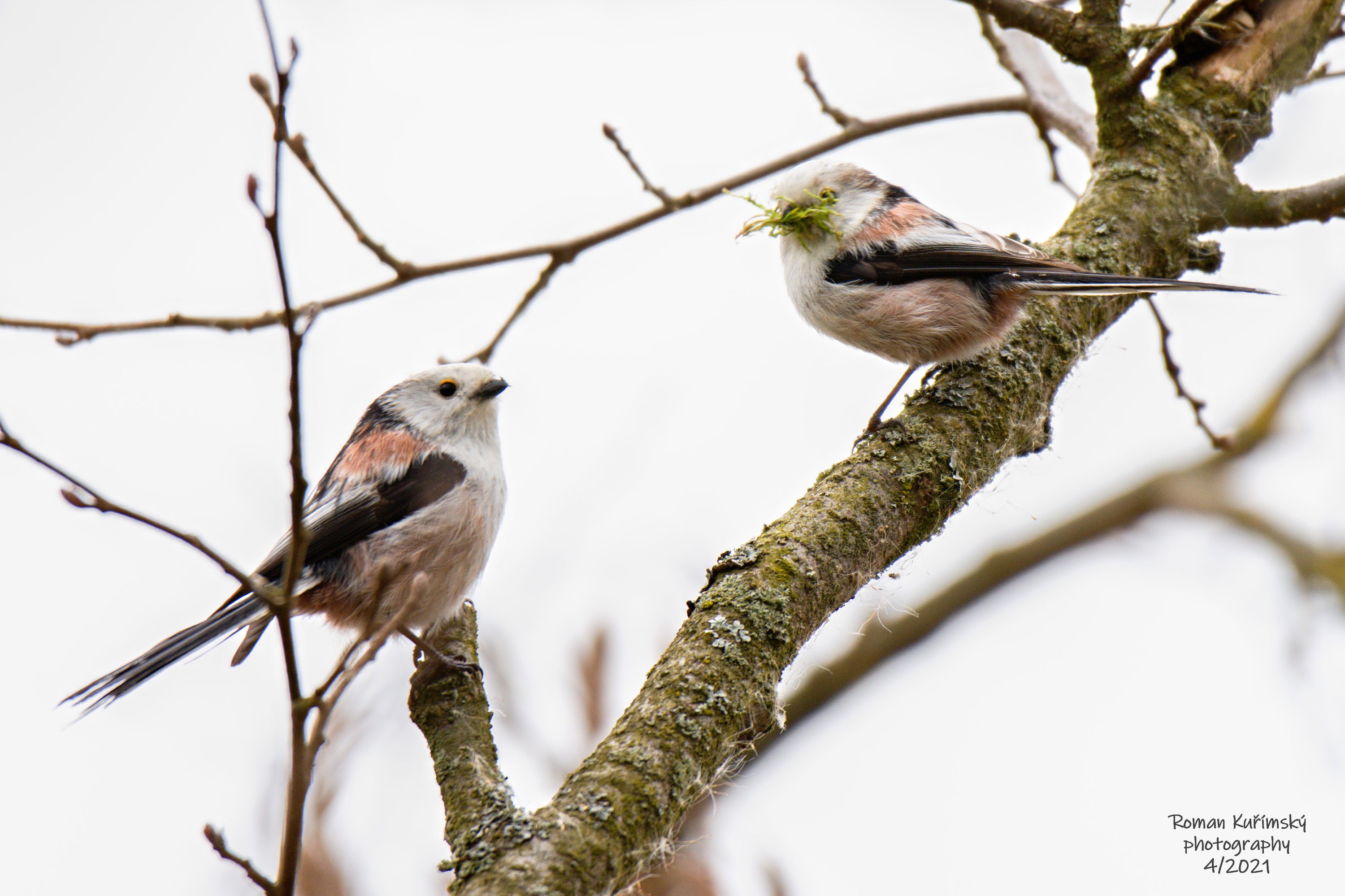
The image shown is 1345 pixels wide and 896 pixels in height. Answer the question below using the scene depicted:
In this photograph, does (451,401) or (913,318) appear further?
(451,401)

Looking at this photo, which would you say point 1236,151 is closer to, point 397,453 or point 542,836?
point 397,453

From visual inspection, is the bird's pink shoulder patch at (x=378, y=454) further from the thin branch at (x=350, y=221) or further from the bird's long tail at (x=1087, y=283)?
the bird's long tail at (x=1087, y=283)

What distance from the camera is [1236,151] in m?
3.96

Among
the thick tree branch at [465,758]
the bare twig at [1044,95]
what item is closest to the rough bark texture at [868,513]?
the thick tree branch at [465,758]

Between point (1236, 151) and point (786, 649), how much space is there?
299 cm

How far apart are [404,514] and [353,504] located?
19 cm

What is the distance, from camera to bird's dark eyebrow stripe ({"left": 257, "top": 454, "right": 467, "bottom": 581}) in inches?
135

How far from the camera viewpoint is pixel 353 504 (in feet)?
11.6

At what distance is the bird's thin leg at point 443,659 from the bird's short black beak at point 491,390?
1.06m

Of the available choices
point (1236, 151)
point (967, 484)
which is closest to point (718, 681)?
point (967, 484)

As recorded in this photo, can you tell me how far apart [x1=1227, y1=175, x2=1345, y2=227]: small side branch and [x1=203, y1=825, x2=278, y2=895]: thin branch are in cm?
378

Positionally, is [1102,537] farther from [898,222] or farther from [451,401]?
[451,401]

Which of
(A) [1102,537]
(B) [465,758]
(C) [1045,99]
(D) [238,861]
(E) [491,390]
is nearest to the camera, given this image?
(D) [238,861]

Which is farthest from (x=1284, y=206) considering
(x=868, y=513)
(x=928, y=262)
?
(x=868, y=513)
